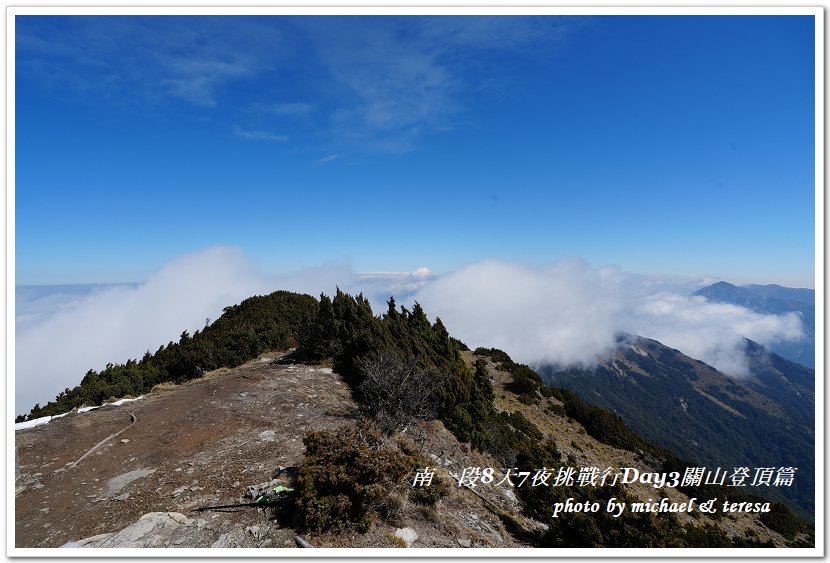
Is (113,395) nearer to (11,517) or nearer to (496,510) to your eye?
(11,517)

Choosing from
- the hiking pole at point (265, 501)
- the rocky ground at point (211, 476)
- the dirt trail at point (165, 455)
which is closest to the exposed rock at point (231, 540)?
the rocky ground at point (211, 476)

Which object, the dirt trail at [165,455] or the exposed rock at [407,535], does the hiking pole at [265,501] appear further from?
the exposed rock at [407,535]

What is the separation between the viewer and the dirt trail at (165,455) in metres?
7.23

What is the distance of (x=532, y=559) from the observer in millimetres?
5367

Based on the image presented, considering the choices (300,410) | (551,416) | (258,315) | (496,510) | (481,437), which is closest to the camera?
(496,510)

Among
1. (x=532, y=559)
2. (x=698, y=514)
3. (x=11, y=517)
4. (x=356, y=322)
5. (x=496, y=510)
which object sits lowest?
(x=698, y=514)

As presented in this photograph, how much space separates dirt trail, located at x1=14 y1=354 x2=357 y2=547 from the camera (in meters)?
7.23

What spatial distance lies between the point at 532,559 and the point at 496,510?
480cm

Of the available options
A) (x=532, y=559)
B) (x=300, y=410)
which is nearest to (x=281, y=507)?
(x=532, y=559)

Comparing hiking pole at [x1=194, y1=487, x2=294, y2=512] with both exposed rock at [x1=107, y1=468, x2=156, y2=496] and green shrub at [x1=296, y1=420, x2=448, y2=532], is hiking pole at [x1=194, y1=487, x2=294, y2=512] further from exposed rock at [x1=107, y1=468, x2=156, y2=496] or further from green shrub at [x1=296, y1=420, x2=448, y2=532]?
exposed rock at [x1=107, y1=468, x2=156, y2=496]

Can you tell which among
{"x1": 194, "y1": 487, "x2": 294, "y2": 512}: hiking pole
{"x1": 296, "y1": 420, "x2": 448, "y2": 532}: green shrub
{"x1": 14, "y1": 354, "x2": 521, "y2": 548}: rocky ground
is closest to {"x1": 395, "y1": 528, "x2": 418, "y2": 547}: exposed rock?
{"x1": 14, "y1": 354, "x2": 521, "y2": 548}: rocky ground

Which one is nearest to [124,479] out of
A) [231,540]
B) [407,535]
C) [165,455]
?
[165,455]

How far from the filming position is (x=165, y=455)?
9.86m
